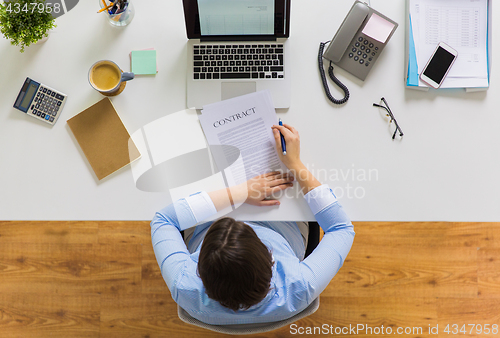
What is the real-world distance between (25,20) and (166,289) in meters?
1.14

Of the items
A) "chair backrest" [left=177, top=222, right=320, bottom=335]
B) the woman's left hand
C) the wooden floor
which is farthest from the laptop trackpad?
the wooden floor

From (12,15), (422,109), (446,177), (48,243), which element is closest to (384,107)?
(422,109)

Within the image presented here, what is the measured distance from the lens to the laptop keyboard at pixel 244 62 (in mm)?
1021

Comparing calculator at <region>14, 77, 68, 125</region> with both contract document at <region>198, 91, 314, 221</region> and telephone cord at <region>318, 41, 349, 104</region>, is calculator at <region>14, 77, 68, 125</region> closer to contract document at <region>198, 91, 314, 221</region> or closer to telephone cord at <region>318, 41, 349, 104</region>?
contract document at <region>198, 91, 314, 221</region>

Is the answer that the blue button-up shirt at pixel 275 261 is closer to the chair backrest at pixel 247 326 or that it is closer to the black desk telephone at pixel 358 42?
the chair backrest at pixel 247 326

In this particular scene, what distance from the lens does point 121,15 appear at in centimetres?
102

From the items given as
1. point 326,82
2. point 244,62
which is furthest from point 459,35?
point 244,62

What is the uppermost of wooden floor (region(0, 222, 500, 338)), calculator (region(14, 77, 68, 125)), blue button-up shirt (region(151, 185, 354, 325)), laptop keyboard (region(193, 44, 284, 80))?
laptop keyboard (region(193, 44, 284, 80))

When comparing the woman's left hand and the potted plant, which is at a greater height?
the potted plant

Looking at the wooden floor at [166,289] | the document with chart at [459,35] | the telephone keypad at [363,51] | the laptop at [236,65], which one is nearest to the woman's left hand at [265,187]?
the laptop at [236,65]

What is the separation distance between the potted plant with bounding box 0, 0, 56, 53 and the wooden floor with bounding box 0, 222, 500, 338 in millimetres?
867

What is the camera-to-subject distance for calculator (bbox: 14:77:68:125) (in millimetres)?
1018

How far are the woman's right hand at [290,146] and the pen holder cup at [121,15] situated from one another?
0.55m

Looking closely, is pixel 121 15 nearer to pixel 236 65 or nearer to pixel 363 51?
pixel 236 65
